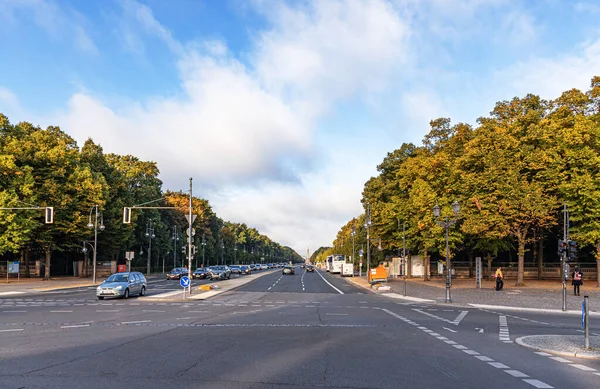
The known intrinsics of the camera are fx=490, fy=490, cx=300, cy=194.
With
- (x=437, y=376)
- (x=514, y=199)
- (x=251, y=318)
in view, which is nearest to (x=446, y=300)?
(x=251, y=318)

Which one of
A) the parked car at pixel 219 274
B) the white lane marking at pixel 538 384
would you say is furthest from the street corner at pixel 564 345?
the parked car at pixel 219 274

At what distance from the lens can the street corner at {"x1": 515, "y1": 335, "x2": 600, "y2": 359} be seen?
37.1 ft

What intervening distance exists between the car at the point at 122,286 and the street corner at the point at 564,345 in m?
23.5

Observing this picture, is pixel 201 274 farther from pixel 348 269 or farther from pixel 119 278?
pixel 119 278

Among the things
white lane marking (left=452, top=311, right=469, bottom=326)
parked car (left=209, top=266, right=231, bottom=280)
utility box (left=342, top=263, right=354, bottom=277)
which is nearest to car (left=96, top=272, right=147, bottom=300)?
white lane marking (left=452, top=311, right=469, bottom=326)

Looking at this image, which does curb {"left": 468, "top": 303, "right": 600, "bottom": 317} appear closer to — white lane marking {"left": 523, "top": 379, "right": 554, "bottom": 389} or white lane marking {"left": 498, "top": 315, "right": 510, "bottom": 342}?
white lane marking {"left": 498, "top": 315, "right": 510, "bottom": 342}

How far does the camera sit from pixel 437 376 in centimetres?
884

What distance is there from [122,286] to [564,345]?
25.0 meters

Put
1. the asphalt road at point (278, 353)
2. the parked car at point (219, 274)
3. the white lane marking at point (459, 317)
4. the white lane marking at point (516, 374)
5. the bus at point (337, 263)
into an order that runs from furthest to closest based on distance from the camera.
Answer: the bus at point (337, 263), the parked car at point (219, 274), the white lane marking at point (459, 317), the white lane marking at point (516, 374), the asphalt road at point (278, 353)

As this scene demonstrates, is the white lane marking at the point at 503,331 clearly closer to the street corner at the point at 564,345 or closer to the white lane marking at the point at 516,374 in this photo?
the street corner at the point at 564,345

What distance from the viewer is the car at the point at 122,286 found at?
29.4 meters

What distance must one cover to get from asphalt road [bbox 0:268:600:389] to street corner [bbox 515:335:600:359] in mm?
348

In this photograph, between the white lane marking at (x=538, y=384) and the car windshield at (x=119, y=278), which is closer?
the white lane marking at (x=538, y=384)

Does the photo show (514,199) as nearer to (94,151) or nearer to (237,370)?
(237,370)
